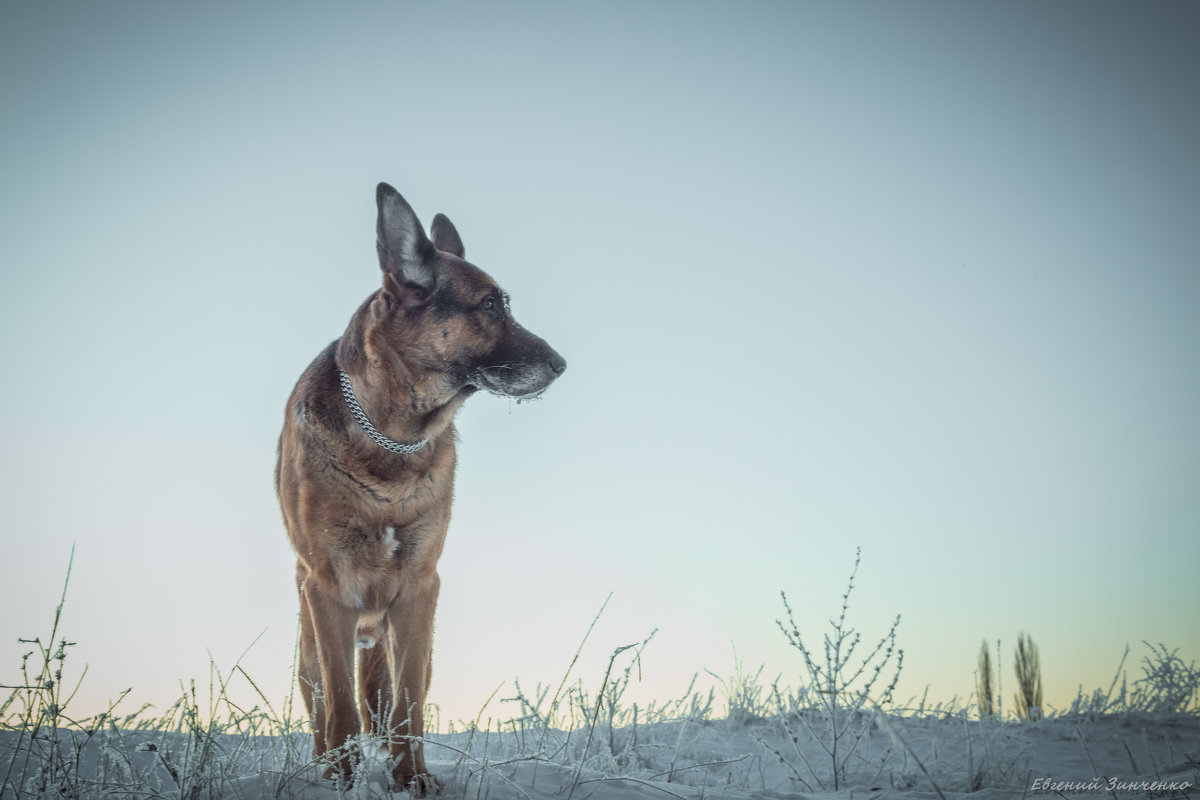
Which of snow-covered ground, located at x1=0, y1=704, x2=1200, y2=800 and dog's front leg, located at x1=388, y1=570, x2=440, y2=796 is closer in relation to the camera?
snow-covered ground, located at x1=0, y1=704, x2=1200, y2=800

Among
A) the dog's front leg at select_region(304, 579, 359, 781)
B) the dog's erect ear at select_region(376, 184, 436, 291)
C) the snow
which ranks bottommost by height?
the snow

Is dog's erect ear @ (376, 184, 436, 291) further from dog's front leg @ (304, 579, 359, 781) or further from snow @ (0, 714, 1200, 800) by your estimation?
snow @ (0, 714, 1200, 800)

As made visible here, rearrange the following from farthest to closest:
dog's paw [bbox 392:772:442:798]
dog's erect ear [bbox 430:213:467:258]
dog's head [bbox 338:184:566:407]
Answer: dog's erect ear [bbox 430:213:467:258] → dog's head [bbox 338:184:566:407] → dog's paw [bbox 392:772:442:798]

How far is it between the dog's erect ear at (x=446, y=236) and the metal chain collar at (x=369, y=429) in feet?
4.83

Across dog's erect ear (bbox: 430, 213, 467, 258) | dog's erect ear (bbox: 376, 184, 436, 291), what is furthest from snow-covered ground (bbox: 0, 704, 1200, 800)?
dog's erect ear (bbox: 430, 213, 467, 258)

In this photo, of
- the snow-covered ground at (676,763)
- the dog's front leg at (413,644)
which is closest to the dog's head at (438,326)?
the dog's front leg at (413,644)

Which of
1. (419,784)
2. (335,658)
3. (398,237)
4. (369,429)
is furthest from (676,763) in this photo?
(398,237)

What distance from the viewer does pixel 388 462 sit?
383 centimetres

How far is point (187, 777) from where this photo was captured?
2564 millimetres

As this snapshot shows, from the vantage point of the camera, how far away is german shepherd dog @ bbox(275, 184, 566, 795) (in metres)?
3.53

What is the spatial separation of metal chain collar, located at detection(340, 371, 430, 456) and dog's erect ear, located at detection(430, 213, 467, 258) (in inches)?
57.9

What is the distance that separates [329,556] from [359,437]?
2.01 feet

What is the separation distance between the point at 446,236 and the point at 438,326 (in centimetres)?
119

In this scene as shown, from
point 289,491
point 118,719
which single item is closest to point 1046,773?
point 289,491
